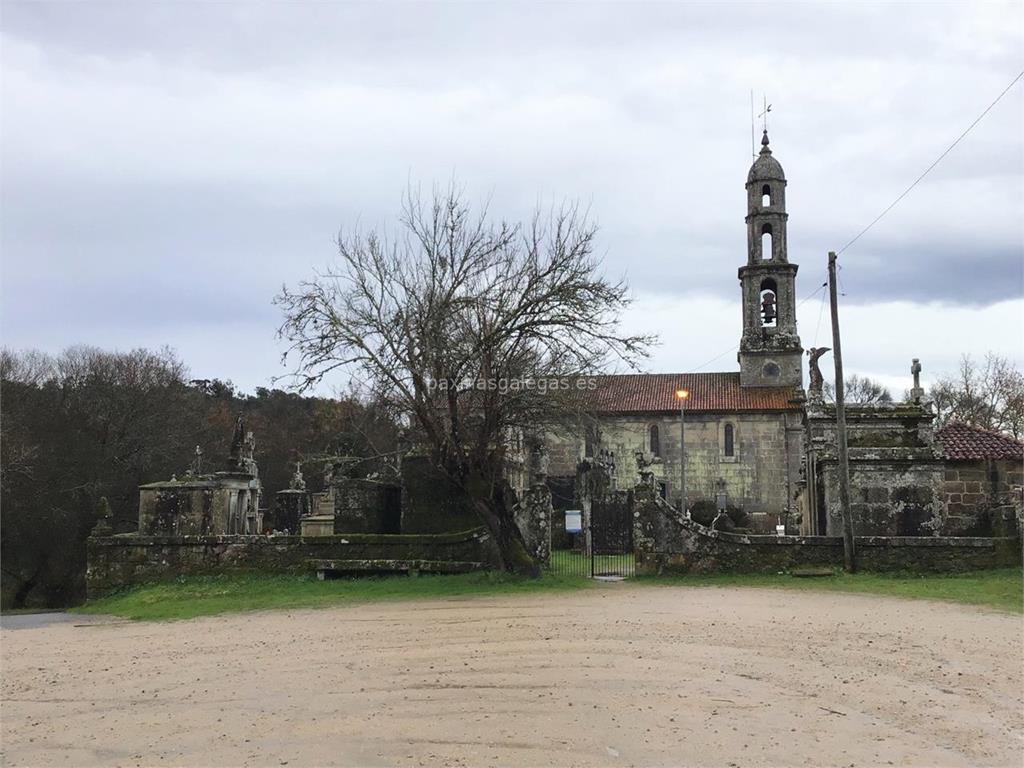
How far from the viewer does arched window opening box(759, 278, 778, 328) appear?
145 ft

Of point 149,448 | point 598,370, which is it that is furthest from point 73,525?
point 598,370

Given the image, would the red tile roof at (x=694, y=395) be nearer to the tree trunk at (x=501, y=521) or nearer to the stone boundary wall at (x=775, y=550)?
the stone boundary wall at (x=775, y=550)

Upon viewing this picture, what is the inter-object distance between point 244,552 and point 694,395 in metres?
32.9

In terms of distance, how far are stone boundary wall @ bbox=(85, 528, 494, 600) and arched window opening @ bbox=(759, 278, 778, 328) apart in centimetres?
2928

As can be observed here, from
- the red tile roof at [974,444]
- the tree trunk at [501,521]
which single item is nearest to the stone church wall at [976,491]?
the red tile roof at [974,444]

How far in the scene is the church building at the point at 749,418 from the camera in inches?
1754

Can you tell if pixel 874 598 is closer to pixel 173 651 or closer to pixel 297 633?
pixel 297 633

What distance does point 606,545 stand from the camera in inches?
963

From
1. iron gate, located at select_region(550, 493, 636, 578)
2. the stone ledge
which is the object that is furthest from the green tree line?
iron gate, located at select_region(550, 493, 636, 578)

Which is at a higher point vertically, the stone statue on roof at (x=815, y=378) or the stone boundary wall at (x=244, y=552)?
the stone statue on roof at (x=815, y=378)

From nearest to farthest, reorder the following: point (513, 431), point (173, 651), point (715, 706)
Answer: point (715, 706) < point (173, 651) < point (513, 431)

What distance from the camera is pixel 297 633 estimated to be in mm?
12539

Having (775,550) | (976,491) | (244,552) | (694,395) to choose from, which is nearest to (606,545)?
(775,550)

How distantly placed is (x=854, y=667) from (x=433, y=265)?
11317 mm
